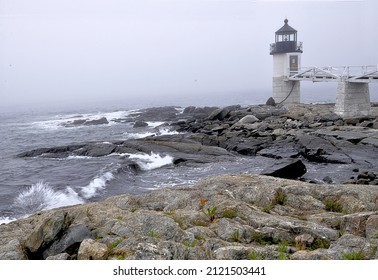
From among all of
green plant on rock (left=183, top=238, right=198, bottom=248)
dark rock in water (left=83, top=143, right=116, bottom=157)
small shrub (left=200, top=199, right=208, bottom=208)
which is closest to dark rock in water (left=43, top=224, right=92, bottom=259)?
green plant on rock (left=183, top=238, right=198, bottom=248)

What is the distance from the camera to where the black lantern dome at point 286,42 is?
128ft

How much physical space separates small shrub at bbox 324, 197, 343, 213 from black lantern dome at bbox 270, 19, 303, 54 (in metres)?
34.1

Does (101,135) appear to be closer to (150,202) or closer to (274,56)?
(274,56)

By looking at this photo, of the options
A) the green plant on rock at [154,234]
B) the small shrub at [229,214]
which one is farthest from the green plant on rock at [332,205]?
the green plant on rock at [154,234]

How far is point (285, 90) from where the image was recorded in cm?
3941

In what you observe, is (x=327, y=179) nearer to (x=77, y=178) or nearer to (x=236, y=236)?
(x=236, y=236)

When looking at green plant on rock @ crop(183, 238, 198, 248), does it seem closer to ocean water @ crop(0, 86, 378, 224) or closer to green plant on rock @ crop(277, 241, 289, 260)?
green plant on rock @ crop(277, 241, 289, 260)

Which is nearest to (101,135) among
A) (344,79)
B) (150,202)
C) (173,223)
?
(344,79)

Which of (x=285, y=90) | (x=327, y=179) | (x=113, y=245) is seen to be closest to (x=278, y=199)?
(x=113, y=245)

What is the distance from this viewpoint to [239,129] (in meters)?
25.1

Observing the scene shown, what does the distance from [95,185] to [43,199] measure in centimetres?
215

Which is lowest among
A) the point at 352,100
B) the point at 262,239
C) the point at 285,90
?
the point at 262,239

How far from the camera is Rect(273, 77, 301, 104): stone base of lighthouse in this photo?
3938 centimetres

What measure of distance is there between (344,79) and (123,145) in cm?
1686
